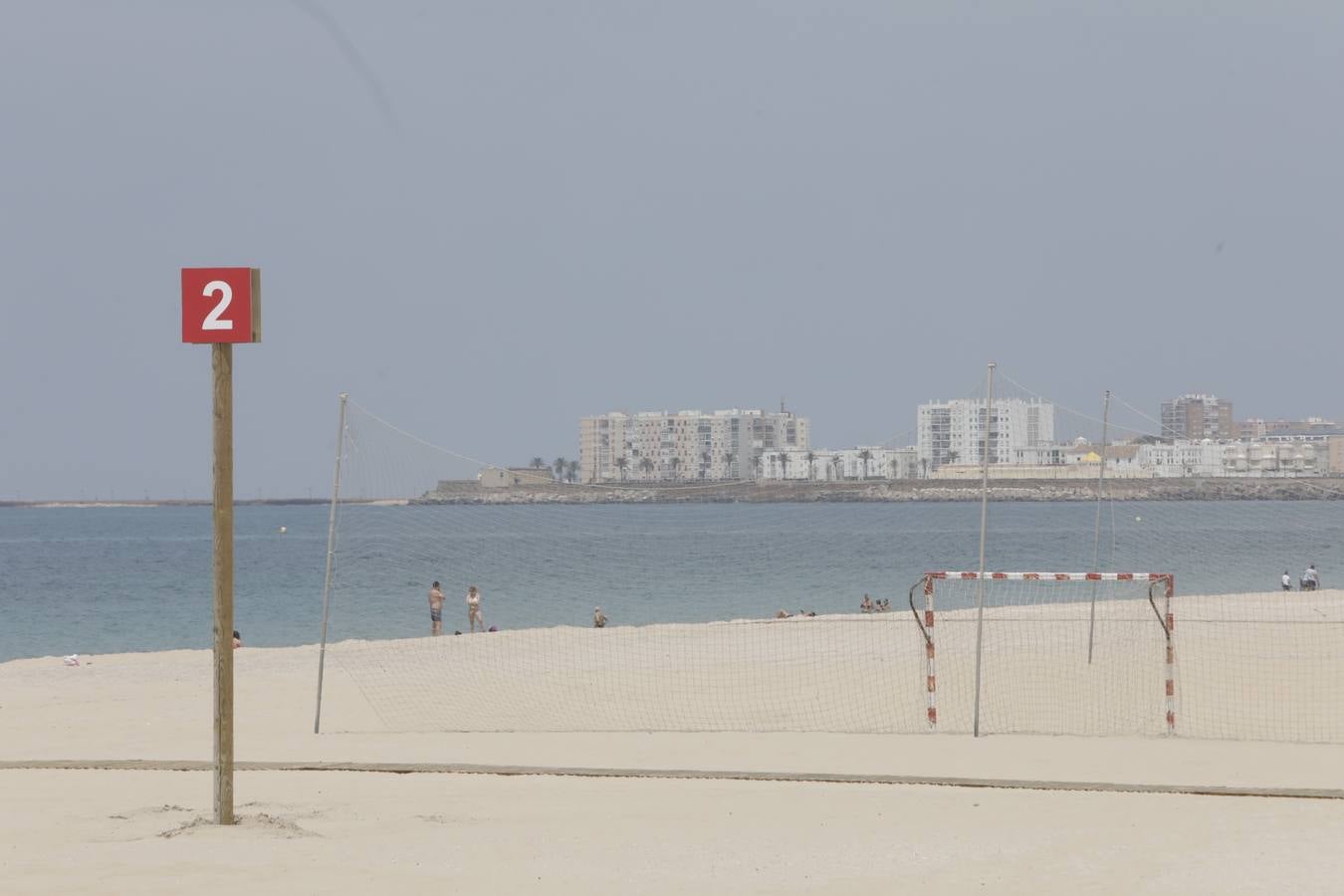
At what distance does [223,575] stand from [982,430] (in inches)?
473

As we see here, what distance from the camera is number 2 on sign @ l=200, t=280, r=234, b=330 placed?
9.75 meters

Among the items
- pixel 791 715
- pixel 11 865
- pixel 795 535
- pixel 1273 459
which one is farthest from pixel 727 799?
pixel 795 535

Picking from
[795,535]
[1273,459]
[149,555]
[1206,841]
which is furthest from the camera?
[795,535]

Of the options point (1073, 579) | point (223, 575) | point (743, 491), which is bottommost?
point (743, 491)

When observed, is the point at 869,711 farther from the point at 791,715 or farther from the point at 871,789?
the point at 871,789

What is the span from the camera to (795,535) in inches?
4628

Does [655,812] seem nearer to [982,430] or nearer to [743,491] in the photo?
[982,430]

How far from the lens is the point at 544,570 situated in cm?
6450

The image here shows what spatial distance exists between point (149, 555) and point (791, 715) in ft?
287

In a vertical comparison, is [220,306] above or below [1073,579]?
above

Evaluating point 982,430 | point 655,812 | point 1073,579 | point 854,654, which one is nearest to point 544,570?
point 854,654

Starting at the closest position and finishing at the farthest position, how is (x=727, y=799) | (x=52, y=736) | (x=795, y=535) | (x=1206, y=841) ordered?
(x=1206, y=841)
(x=727, y=799)
(x=52, y=736)
(x=795, y=535)

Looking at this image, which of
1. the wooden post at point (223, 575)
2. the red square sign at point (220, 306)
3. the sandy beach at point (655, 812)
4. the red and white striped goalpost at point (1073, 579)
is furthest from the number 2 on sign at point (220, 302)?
the red and white striped goalpost at point (1073, 579)

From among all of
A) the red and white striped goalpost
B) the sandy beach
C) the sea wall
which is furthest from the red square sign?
the sea wall
